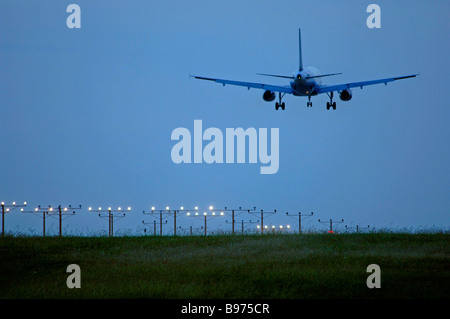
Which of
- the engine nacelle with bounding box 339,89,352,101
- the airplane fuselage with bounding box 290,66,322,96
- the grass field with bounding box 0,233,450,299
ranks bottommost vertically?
the grass field with bounding box 0,233,450,299

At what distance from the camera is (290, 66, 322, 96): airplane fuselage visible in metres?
53.9

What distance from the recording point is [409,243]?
35625 millimetres

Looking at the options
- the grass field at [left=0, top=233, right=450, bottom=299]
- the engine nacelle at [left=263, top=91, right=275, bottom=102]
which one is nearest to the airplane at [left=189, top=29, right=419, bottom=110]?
the engine nacelle at [left=263, top=91, right=275, bottom=102]

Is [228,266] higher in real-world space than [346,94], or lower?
lower

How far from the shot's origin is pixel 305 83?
5409cm

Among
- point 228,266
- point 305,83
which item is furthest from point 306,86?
point 228,266

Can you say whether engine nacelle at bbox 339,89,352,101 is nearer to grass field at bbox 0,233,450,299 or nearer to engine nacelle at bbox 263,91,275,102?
engine nacelle at bbox 263,91,275,102

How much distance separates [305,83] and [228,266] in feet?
100

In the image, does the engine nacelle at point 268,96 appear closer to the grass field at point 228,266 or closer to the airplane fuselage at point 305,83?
the airplane fuselage at point 305,83

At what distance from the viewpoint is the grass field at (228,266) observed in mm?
21594

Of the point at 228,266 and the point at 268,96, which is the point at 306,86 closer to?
the point at 268,96

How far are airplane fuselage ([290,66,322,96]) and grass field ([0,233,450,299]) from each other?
1842 cm

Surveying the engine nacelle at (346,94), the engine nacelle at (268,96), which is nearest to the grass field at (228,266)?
the engine nacelle at (346,94)
